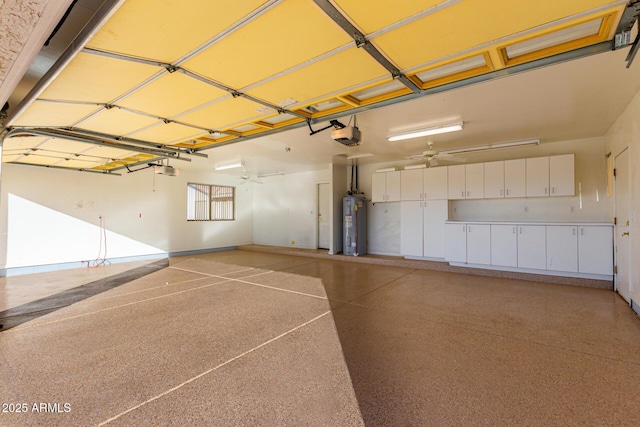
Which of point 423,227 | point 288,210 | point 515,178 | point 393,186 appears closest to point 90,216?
point 288,210

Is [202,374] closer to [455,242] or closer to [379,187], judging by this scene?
[455,242]

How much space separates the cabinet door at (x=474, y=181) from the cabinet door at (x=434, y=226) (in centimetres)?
56

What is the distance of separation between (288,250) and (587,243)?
7283mm

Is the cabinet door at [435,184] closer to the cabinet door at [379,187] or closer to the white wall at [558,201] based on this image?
the white wall at [558,201]

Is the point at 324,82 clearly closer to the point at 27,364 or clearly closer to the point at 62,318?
the point at 27,364

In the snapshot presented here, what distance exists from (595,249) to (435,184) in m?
3.09

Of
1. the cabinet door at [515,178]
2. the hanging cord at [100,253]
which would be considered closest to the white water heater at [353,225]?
the cabinet door at [515,178]

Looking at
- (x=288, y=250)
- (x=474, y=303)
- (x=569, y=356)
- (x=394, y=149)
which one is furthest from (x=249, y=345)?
(x=288, y=250)

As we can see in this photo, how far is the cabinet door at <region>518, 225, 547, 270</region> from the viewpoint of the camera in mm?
5383

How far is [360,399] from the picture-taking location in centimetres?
197

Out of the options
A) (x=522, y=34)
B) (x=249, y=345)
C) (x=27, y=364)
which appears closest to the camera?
(x=522, y=34)

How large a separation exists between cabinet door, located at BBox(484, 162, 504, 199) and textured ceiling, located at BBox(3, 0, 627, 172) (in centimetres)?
412

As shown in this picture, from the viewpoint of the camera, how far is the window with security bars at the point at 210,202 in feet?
31.5

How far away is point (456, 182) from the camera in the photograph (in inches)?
259
